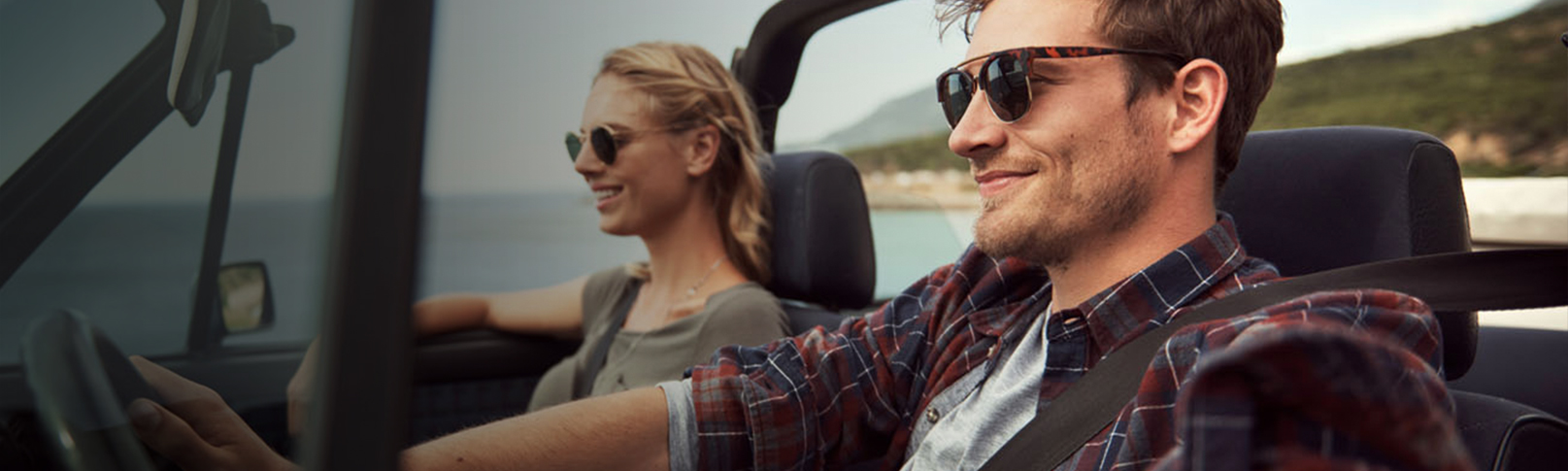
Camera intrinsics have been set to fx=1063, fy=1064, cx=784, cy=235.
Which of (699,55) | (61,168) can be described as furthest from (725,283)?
(61,168)

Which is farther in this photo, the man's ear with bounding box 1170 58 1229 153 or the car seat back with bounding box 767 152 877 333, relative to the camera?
the car seat back with bounding box 767 152 877 333

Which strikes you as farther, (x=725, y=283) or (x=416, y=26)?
(x=725, y=283)

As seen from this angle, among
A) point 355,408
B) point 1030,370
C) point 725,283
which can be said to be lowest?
point 725,283

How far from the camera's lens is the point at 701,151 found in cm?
231

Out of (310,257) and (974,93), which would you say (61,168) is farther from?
(974,93)

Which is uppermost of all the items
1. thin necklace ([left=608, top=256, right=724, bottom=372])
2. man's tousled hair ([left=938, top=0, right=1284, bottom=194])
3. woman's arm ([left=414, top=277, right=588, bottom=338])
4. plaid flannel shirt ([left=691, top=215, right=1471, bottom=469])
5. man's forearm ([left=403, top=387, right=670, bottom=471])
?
man's tousled hair ([left=938, top=0, right=1284, bottom=194])

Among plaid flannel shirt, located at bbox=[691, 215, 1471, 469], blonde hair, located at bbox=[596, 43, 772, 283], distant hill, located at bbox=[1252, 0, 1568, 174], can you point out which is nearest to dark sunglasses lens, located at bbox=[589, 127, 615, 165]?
blonde hair, located at bbox=[596, 43, 772, 283]

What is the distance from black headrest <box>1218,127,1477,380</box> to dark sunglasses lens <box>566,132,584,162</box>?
134 cm

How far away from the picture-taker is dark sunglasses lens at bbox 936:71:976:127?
146cm

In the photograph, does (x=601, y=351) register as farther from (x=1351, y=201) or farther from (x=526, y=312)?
(x=1351, y=201)

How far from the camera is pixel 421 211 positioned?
529 millimetres

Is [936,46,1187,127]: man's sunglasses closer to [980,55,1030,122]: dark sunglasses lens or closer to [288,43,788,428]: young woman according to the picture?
[980,55,1030,122]: dark sunglasses lens

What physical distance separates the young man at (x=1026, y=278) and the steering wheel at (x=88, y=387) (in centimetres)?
37

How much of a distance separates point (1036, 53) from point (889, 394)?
21.1 inches
